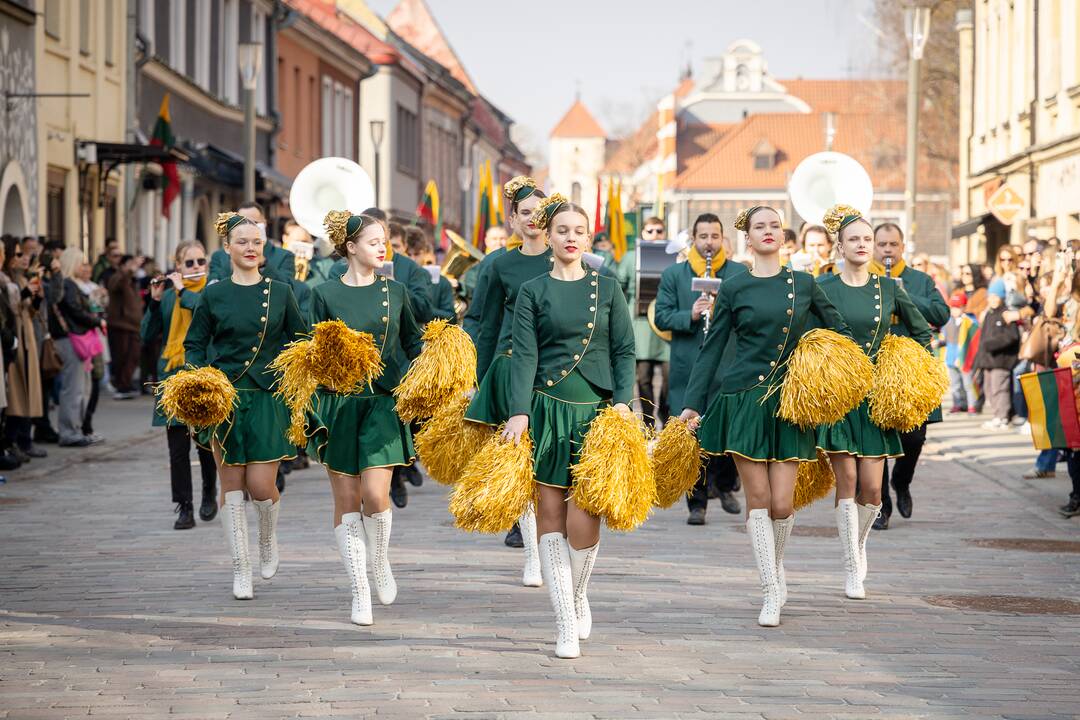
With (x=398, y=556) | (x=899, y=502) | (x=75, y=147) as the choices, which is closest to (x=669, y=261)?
(x=899, y=502)

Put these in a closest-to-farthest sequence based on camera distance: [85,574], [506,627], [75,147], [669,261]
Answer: [506,627] → [85,574] → [669,261] → [75,147]

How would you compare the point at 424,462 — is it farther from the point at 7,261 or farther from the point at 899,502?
Answer: the point at 7,261

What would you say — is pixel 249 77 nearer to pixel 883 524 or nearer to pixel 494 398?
pixel 883 524

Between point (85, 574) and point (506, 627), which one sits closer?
point (506, 627)

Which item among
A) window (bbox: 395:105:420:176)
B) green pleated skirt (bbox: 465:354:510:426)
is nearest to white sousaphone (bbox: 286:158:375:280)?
green pleated skirt (bbox: 465:354:510:426)

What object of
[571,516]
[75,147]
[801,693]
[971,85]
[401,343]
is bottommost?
[801,693]

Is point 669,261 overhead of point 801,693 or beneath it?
overhead

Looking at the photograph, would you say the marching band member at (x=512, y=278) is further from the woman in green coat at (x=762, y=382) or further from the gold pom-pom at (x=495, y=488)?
the gold pom-pom at (x=495, y=488)

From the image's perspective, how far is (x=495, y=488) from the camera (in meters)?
7.31

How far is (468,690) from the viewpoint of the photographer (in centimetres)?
684

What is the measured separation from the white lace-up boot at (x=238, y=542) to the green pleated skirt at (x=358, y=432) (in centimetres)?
71

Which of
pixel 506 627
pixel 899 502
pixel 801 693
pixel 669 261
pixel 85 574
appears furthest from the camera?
pixel 669 261

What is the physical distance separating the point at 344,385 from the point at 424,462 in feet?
1.64

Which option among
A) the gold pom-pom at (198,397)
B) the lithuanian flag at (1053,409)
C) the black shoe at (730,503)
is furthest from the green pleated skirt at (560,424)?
the lithuanian flag at (1053,409)
